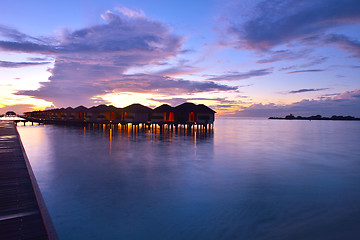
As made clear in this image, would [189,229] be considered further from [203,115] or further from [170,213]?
[203,115]

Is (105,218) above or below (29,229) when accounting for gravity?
below

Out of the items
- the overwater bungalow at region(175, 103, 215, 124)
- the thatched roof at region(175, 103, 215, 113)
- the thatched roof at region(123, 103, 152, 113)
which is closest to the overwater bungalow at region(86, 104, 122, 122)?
the thatched roof at region(123, 103, 152, 113)

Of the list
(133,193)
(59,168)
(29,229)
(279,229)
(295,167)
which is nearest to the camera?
(29,229)

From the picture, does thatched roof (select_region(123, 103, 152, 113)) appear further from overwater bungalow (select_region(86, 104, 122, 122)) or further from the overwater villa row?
overwater bungalow (select_region(86, 104, 122, 122))

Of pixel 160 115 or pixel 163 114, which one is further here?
pixel 160 115

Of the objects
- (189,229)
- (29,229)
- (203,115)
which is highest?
(203,115)

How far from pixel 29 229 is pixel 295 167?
43.1 ft

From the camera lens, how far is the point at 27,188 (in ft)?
20.5

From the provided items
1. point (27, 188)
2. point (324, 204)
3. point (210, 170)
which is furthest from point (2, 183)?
point (324, 204)

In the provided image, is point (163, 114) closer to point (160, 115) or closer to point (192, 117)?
point (160, 115)

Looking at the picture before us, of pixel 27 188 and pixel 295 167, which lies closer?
pixel 27 188

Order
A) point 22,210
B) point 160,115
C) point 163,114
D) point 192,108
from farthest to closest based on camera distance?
1. point 160,115
2. point 163,114
3. point 192,108
4. point 22,210

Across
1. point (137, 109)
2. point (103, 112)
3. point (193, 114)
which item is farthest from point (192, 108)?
point (103, 112)

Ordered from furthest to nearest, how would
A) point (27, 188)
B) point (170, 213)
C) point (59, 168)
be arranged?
point (59, 168), point (170, 213), point (27, 188)
